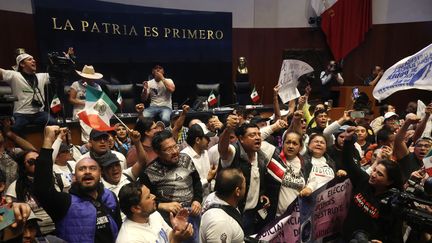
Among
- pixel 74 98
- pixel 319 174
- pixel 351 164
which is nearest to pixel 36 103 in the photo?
pixel 74 98

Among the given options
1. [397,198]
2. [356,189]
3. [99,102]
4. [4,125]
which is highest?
[99,102]

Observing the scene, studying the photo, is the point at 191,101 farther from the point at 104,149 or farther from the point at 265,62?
the point at 104,149

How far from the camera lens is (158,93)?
6.06m

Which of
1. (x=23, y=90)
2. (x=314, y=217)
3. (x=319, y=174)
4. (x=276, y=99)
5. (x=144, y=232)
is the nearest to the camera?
(x=144, y=232)

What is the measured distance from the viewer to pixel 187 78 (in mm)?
9578

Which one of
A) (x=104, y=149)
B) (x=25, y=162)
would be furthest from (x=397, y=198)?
(x=25, y=162)

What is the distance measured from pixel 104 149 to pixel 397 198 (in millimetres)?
2193

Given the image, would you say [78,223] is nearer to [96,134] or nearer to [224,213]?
[224,213]

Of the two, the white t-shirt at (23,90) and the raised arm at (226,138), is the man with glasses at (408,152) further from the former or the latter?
the white t-shirt at (23,90)

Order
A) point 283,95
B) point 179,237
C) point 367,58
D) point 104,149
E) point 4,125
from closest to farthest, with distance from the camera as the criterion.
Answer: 1. point 179,237
2. point 104,149
3. point 4,125
4. point 283,95
5. point 367,58

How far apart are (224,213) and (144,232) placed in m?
0.48

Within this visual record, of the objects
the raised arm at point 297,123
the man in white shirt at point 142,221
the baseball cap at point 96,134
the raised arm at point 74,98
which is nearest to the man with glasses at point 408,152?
the raised arm at point 297,123

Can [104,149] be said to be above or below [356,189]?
above

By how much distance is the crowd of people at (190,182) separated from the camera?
6.40 ft
